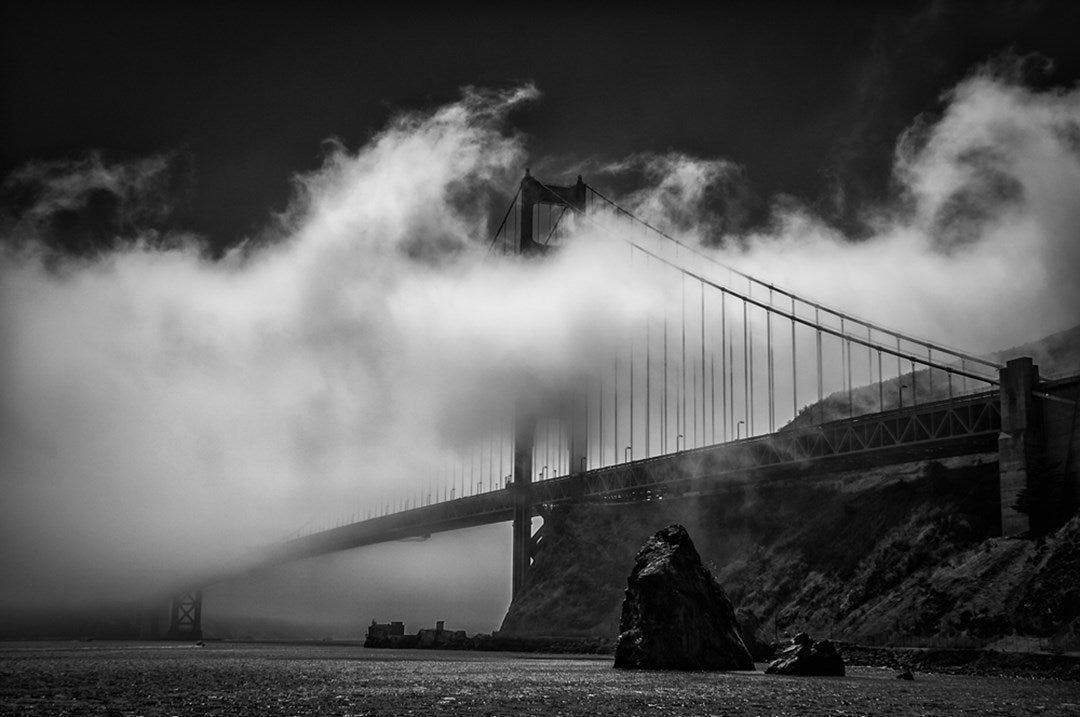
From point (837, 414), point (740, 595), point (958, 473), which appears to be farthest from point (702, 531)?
point (837, 414)

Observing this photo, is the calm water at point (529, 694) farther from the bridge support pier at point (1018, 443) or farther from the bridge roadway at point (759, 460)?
the bridge roadway at point (759, 460)

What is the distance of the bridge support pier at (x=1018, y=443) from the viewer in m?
66.8

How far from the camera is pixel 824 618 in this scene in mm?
80562

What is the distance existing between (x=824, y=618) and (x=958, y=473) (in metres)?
14.5

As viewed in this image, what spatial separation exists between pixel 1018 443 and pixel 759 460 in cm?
3273

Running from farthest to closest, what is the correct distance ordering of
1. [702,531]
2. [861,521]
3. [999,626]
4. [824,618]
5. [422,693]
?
[702,531], [861,521], [824,618], [999,626], [422,693]

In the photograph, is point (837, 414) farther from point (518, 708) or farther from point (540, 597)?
point (518, 708)

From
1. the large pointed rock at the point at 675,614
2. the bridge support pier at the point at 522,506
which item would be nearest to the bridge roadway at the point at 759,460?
the bridge support pier at the point at 522,506

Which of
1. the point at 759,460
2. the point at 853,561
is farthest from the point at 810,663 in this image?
the point at 759,460

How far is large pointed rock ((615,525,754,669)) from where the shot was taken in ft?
152

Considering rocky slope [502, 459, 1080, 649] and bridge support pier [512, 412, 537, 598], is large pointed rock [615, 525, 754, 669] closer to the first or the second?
rocky slope [502, 459, 1080, 649]

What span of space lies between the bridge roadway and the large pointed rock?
111 feet

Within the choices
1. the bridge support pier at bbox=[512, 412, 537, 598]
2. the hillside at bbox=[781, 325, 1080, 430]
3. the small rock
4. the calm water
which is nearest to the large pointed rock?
the calm water

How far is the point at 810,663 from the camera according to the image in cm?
4897
